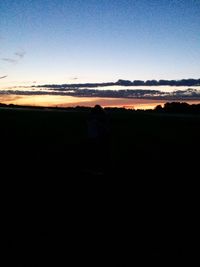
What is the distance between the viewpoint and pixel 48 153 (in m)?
17.7

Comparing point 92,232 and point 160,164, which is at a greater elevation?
point 92,232

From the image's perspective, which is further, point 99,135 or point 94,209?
point 99,135

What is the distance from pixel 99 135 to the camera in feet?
40.9

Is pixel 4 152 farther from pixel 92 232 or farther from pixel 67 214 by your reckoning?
pixel 92 232

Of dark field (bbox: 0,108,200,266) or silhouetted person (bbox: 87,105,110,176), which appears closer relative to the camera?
dark field (bbox: 0,108,200,266)

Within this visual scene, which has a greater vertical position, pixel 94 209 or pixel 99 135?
pixel 99 135

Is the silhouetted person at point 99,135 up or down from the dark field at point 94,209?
up

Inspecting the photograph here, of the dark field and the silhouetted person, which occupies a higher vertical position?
the silhouetted person

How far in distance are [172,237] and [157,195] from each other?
3172mm

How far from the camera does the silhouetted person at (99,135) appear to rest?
12312mm

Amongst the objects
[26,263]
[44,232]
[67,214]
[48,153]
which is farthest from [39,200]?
[48,153]

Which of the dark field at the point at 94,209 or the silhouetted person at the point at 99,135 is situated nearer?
the dark field at the point at 94,209

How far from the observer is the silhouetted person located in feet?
40.4

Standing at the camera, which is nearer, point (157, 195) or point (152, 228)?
point (152, 228)
